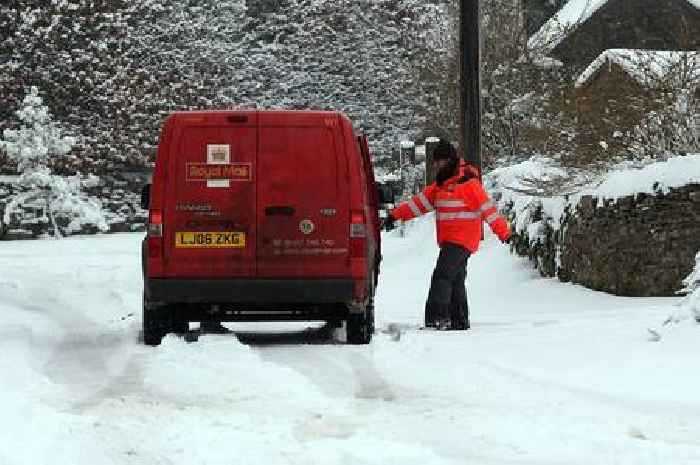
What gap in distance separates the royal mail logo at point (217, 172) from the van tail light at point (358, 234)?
2.84ft

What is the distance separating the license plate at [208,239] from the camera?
9398 mm

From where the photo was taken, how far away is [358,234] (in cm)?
947

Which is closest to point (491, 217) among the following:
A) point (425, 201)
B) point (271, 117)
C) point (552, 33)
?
point (425, 201)

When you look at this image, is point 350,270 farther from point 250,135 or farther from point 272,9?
point 272,9

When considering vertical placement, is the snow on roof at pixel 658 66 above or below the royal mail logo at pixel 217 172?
above

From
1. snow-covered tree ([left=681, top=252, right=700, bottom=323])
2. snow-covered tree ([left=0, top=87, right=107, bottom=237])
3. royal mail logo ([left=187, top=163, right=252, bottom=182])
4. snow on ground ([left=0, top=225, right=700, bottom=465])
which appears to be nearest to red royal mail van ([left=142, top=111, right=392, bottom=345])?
royal mail logo ([left=187, top=163, right=252, bottom=182])

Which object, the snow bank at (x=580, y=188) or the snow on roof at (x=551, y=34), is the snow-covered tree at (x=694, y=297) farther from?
the snow on roof at (x=551, y=34)

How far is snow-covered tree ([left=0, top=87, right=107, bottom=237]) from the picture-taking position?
115 feet

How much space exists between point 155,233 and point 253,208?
2.51 feet

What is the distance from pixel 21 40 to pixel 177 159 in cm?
3044

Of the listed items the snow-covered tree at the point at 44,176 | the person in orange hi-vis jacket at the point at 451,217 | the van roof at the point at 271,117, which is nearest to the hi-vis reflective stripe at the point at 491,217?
the person in orange hi-vis jacket at the point at 451,217

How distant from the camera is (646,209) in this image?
40.7ft

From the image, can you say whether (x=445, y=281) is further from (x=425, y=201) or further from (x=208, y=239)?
(x=208, y=239)

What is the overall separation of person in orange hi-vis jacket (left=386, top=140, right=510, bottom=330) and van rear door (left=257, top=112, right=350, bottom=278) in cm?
196
